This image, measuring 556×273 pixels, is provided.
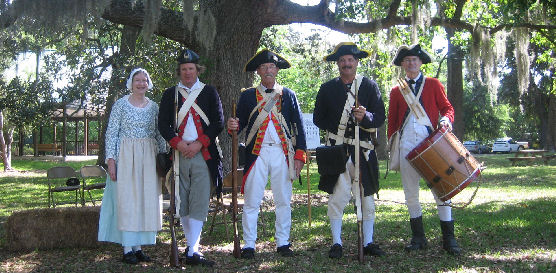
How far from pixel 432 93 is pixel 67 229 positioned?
13.5 feet

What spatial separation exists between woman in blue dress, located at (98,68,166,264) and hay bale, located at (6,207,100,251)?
892mm

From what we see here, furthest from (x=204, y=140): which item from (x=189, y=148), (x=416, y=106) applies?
(x=416, y=106)

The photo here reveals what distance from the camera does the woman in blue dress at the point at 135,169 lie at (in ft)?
16.9

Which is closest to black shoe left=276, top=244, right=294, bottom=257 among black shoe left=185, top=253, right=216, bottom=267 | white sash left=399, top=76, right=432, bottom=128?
black shoe left=185, top=253, right=216, bottom=267

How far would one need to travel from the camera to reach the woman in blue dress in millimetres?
5152

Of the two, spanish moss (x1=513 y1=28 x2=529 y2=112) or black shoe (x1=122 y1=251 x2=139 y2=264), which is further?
spanish moss (x1=513 y1=28 x2=529 y2=112)

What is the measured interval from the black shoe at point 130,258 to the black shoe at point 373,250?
219 centimetres

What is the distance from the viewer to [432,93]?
18.1 ft

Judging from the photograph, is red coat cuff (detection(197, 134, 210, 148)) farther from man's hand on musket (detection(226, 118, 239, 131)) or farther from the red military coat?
the red military coat

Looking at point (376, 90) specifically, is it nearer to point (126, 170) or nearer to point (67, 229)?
point (126, 170)

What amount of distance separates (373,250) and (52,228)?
341 centimetres

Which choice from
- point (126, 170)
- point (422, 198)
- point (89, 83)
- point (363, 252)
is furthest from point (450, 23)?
point (89, 83)

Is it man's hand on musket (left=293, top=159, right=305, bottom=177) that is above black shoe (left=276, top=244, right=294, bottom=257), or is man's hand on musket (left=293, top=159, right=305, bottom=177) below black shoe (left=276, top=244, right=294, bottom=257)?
above

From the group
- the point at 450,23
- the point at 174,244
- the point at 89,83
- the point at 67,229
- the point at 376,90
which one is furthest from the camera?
the point at 89,83
